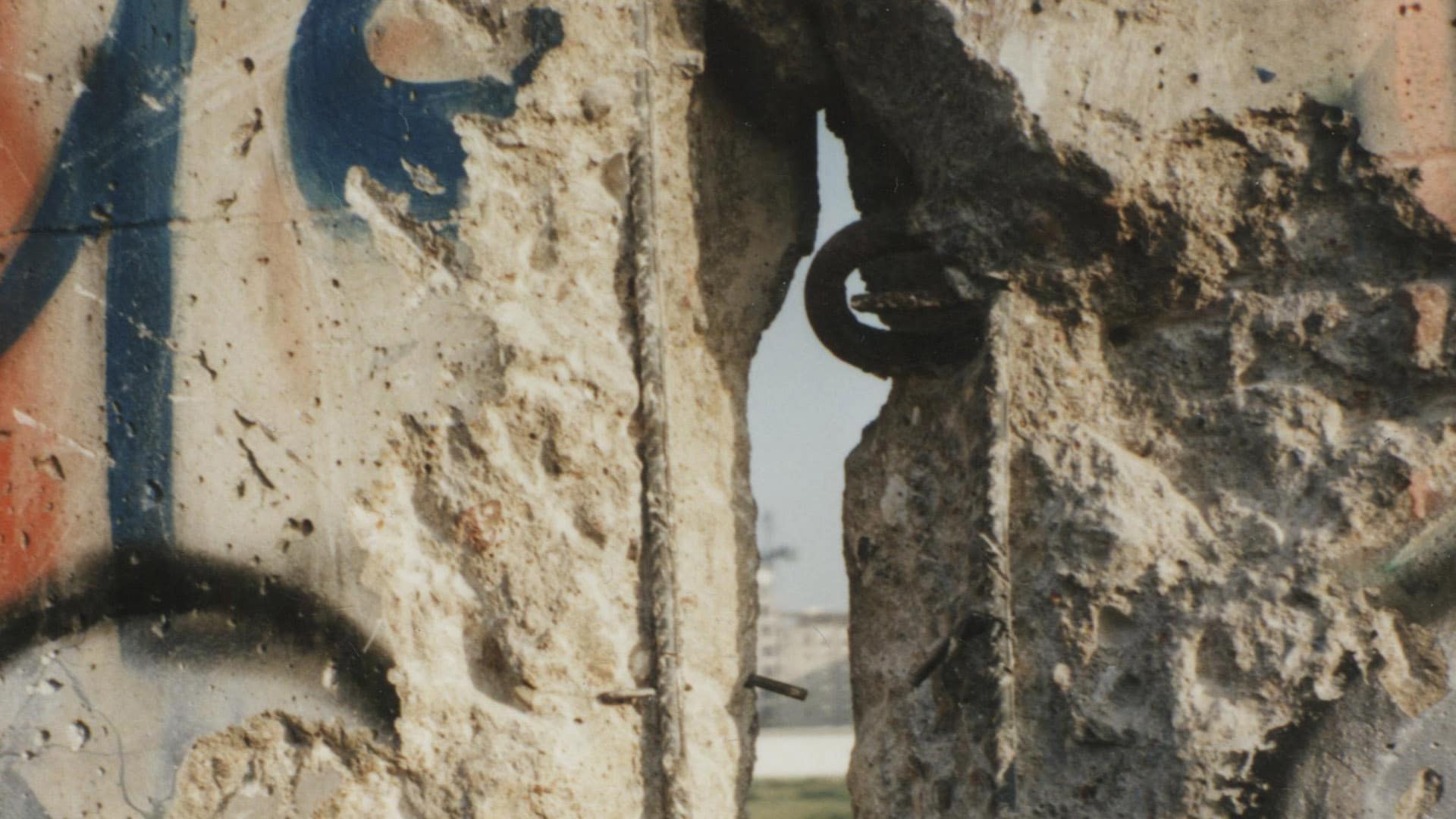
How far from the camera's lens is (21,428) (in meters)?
1.79

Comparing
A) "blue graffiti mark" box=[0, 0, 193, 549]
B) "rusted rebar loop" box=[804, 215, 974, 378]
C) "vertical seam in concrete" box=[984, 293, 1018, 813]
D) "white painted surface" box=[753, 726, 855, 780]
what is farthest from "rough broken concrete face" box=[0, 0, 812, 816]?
"white painted surface" box=[753, 726, 855, 780]

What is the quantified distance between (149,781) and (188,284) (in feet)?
2.11

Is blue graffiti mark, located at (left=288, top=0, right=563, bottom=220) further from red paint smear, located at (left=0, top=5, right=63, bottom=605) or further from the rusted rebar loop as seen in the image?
the rusted rebar loop

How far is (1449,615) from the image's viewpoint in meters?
1.64

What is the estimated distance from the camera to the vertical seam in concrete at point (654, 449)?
1842 millimetres

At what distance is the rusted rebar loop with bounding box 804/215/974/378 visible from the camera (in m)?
1.97

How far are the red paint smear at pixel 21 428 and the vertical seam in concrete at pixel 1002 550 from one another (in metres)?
1.22

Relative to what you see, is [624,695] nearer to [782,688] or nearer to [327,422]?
[782,688]

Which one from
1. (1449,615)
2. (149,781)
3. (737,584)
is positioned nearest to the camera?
(1449,615)

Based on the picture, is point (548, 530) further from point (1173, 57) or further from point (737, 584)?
point (1173, 57)

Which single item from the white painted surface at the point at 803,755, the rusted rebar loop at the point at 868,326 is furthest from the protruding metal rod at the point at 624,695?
the white painted surface at the point at 803,755

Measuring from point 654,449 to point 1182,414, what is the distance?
2.31 feet

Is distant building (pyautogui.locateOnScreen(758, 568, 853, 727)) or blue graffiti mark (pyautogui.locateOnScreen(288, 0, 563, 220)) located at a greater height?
blue graffiti mark (pyautogui.locateOnScreen(288, 0, 563, 220))

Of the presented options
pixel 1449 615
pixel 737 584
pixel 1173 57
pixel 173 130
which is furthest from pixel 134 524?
pixel 1449 615
